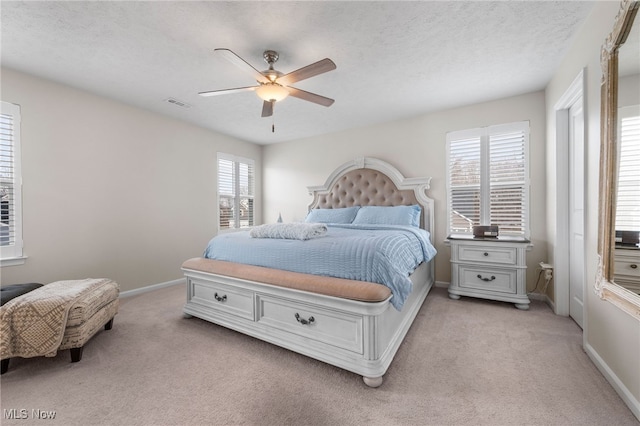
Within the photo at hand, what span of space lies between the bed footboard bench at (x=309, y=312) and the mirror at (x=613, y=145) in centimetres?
127

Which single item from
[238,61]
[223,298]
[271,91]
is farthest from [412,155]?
[223,298]

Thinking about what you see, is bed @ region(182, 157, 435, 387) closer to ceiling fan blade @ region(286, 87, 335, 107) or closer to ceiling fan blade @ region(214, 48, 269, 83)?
ceiling fan blade @ region(286, 87, 335, 107)

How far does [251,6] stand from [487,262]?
333 centimetres

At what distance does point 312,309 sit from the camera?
1874 millimetres

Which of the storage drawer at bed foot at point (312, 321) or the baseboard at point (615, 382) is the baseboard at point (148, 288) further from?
→ the baseboard at point (615, 382)

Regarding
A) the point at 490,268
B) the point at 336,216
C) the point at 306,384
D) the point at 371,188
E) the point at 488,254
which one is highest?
the point at 371,188

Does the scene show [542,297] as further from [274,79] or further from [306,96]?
[274,79]

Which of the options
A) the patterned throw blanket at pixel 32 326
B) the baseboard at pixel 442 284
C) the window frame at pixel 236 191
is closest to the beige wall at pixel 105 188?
the window frame at pixel 236 191

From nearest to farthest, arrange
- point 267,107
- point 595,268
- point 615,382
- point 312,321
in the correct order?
1. point 615,382
2. point 595,268
3. point 312,321
4. point 267,107

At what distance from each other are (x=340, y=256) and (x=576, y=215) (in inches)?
93.8

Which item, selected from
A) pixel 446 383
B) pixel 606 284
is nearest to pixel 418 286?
pixel 446 383

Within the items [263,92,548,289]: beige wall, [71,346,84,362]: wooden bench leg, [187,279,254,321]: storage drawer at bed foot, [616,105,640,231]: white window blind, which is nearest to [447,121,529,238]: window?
[263,92,548,289]: beige wall

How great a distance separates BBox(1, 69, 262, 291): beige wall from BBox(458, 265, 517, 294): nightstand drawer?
3884 millimetres

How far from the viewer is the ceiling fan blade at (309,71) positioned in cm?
188
